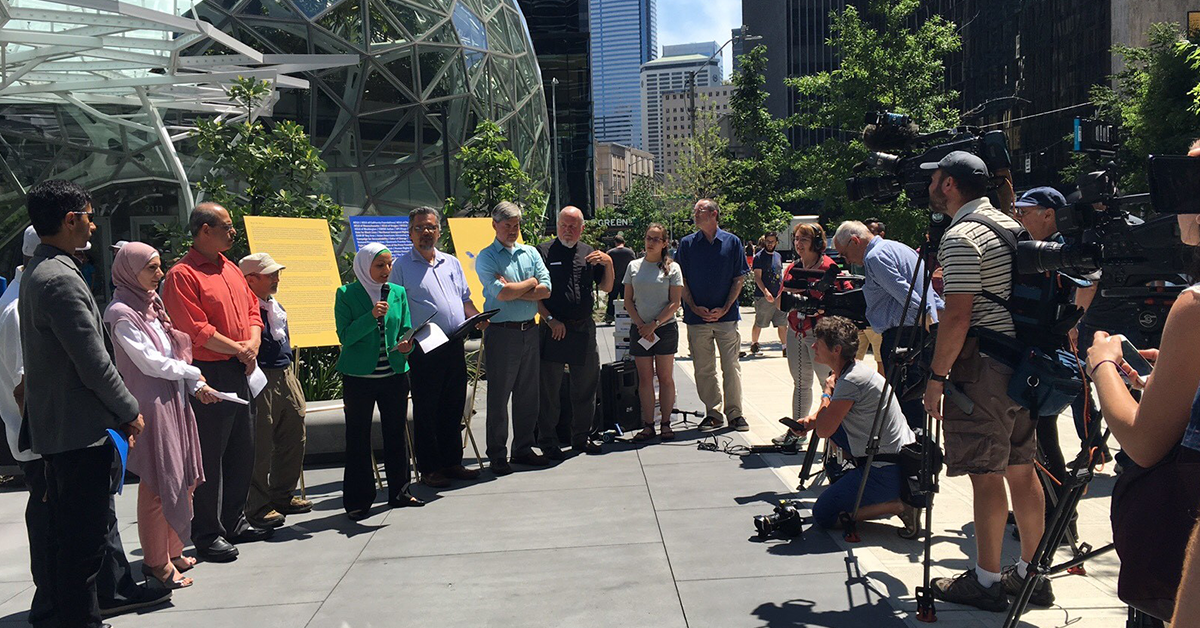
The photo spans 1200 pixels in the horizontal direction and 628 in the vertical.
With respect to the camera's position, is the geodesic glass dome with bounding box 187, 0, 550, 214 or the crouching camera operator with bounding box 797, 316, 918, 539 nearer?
the crouching camera operator with bounding box 797, 316, 918, 539

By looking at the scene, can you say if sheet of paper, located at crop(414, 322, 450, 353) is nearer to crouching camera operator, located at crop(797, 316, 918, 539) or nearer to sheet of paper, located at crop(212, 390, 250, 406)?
sheet of paper, located at crop(212, 390, 250, 406)

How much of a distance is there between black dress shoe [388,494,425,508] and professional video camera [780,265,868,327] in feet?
10.9

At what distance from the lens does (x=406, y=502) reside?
271 inches

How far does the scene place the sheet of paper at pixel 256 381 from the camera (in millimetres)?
5977

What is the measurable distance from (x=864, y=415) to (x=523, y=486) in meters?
2.88

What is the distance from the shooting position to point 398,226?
10117mm

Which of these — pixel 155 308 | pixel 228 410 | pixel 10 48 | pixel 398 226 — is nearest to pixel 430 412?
pixel 228 410

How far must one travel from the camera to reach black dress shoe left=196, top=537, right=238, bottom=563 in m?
5.72

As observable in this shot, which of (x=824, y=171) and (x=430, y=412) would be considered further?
(x=824, y=171)

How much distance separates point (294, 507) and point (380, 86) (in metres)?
22.1

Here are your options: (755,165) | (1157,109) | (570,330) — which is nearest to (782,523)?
(570,330)

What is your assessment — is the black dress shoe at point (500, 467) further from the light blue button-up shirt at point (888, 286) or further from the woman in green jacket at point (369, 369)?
the light blue button-up shirt at point (888, 286)

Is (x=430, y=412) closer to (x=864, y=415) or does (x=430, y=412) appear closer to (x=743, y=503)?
(x=743, y=503)

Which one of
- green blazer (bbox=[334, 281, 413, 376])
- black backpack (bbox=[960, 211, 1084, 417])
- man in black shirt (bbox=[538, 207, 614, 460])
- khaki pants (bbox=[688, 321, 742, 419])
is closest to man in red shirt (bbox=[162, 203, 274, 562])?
green blazer (bbox=[334, 281, 413, 376])
